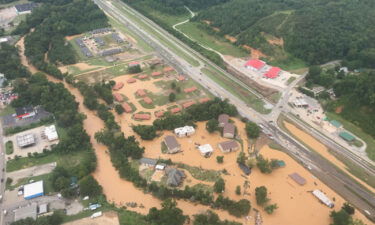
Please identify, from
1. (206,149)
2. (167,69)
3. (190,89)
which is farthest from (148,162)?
(167,69)

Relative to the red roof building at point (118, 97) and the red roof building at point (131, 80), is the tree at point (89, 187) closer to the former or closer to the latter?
the red roof building at point (118, 97)

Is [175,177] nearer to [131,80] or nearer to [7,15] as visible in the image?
[131,80]

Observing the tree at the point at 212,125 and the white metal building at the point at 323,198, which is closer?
the white metal building at the point at 323,198

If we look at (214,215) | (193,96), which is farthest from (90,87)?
(214,215)

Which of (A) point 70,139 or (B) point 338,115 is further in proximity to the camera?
(B) point 338,115

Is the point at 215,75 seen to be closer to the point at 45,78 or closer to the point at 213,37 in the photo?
the point at 213,37

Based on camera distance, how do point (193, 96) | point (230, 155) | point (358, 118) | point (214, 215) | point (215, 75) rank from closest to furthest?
point (214, 215) → point (230, 155) → point (358, 118) → point (193, 96) → point (215, 75)

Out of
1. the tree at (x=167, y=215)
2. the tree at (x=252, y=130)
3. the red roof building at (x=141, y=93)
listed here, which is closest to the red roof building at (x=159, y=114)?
the red roof building at (x=141, y=93)
